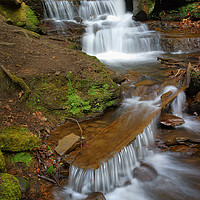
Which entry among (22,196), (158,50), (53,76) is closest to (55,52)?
(53,76)

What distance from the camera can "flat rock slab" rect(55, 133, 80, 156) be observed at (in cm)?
394

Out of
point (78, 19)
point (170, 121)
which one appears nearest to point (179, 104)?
point (170, 121)

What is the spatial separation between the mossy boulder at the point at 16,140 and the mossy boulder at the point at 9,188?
71 cm

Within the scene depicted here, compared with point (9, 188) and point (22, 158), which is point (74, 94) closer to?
point (22, 158)

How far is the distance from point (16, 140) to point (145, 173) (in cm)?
278

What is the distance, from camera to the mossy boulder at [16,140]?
345cm

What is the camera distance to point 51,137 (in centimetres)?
445

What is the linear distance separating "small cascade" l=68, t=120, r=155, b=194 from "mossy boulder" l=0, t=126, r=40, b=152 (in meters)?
0.95

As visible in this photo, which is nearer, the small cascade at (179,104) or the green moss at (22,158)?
the green moss at (22,158)

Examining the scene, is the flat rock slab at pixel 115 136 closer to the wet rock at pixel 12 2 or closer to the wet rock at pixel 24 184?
the wet rock at pixel 24 184

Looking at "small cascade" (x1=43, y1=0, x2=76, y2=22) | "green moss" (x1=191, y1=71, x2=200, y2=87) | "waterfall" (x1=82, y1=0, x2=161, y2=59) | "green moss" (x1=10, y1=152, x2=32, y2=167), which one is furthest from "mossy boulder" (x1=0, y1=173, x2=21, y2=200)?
"small cascade" (x1=43, y1=0, x2=76, y2=22)

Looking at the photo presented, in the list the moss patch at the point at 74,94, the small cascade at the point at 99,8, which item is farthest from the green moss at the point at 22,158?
the small cascade at the point at 99,8

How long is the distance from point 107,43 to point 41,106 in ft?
29.7

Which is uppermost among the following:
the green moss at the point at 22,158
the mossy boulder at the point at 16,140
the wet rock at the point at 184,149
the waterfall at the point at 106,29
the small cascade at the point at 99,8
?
A: the small cascade at the point at 99,8
